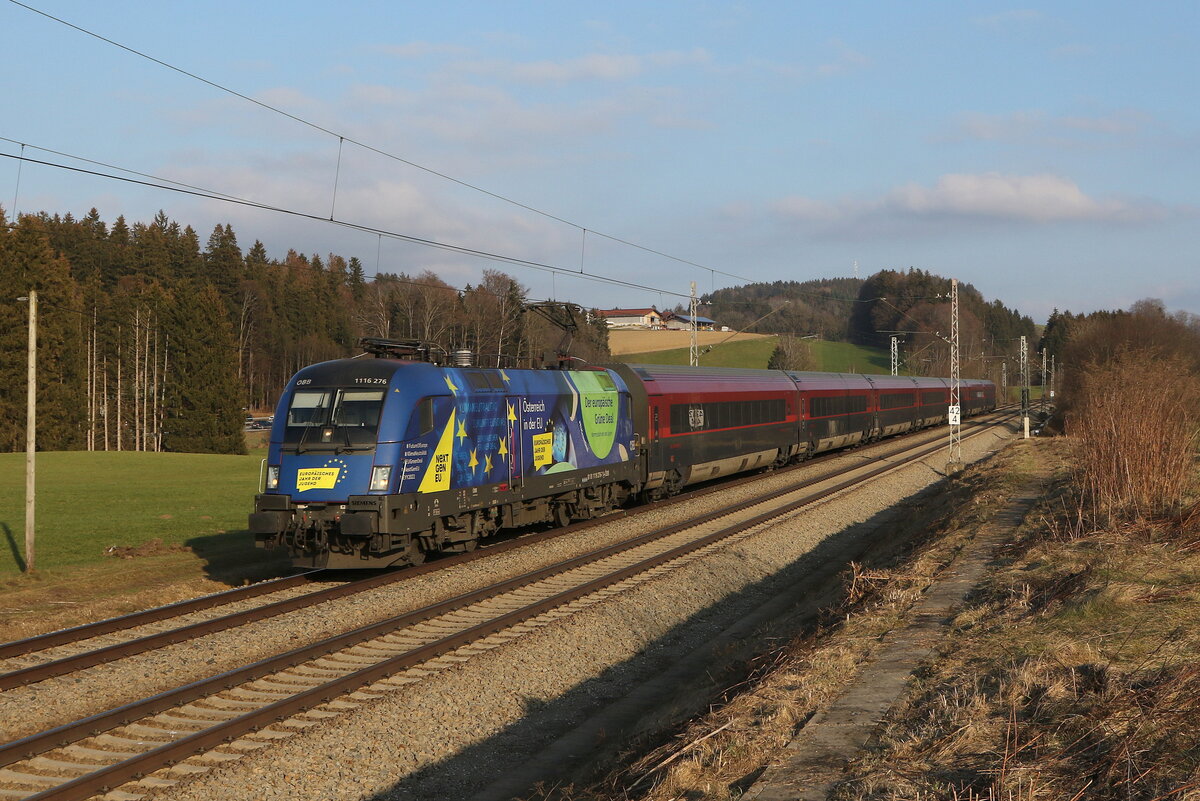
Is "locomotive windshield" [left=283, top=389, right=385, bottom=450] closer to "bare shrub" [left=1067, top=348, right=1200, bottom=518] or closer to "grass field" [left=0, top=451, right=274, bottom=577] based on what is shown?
"grass field" [left=0, top=451, right=274, bottom=577]

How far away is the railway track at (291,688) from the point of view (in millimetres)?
7699

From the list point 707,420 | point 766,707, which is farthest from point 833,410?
point 766,707

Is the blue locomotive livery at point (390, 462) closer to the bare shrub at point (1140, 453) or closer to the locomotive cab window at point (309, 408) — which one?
the locomotive cab window at point (309, 408)

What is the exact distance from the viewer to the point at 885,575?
43.1 ft

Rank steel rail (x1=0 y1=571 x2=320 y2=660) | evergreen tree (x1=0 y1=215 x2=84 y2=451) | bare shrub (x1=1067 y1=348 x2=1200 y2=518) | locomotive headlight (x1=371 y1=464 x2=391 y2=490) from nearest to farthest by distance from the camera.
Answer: steel rail (x1=0 y1=571 x2=320 y2=660) → bare shrub (x1=1067 y1=348 x2=1200 y2=518) → locomotive headlight (x1=371 y1=464 x2=391 y2=490) → evergreen tree (x1=0 y1=215 x2=84 y2=451)

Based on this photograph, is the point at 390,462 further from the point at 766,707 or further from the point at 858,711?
the point at 858,711

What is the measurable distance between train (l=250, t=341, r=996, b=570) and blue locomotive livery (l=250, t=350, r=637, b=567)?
22 mm

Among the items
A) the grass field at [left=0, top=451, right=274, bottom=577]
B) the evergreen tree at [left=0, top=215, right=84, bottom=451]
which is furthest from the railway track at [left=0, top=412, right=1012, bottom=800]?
the evergreen tree at [left=0, top=215, right=84, bottom=451]

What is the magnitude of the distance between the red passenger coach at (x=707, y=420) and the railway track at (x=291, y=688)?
320 inches

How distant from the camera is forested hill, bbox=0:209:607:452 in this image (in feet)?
191

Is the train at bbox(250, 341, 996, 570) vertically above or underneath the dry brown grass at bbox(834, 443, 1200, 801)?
above

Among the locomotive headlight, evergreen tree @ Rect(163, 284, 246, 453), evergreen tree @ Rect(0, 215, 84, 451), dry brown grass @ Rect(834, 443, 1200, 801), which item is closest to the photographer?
dry brown grass @ Rect(834, 443, 1200, 801)

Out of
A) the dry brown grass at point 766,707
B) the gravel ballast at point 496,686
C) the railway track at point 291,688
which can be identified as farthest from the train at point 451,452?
the dry brown grass at point 766,707

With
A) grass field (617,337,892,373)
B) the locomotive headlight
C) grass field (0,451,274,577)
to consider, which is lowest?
grass field (0,451,274,577)
